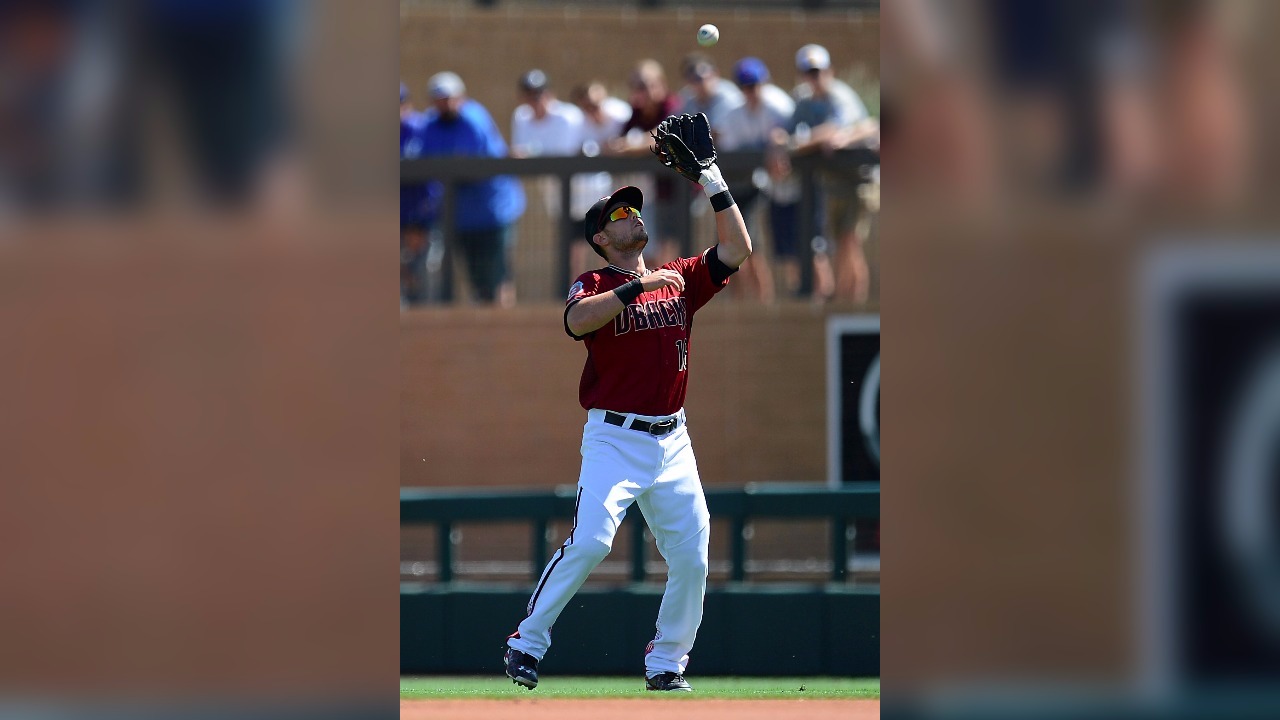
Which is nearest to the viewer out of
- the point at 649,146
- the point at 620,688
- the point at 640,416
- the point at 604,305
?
the point at 604,305

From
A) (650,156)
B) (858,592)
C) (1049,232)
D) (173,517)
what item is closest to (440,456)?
(650,156)

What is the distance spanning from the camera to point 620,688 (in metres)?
7.40

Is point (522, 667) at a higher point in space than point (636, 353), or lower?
lower

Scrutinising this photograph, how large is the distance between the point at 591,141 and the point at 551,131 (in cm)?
29

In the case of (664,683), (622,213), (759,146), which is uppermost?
(759,146)

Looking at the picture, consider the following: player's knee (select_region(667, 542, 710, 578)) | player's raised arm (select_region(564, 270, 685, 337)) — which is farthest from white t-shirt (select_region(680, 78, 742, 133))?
player's knee (select_region(667, 542, 710, 578))

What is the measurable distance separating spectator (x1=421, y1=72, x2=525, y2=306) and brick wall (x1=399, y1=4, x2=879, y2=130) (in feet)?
5.36

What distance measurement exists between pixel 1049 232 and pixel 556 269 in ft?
23.8

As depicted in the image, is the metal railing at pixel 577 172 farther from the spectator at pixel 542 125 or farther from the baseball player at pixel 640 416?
the baseball player at pixel 640 416

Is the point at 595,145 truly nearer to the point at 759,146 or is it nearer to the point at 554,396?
the point at 759,146

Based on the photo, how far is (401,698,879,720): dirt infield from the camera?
6.04m

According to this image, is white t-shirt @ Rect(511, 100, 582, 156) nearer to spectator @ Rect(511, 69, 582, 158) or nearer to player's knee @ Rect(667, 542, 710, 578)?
spectator @ Rect(511, 69, 582, 158)

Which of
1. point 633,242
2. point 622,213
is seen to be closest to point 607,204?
point 622,213

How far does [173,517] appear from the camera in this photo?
3082 mm
